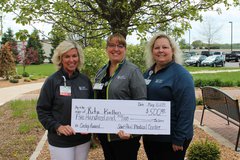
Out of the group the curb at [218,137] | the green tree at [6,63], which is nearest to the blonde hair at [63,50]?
the curb at [218,137]

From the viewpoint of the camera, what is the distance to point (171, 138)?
3426 millimetres

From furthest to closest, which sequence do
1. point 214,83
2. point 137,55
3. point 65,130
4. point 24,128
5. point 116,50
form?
point 214,83
point 24,128
point 137,55
point 116,50
point 65,130

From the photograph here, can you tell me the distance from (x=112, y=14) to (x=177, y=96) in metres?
2.55

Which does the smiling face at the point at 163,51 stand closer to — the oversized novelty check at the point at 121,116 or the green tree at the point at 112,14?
the oversized novelty check at the point at 121,116

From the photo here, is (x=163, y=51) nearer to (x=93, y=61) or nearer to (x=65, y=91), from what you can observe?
(x=65, y=91)

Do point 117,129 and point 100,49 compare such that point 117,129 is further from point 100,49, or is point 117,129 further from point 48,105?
point 100,49

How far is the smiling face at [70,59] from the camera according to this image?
11.7 ft

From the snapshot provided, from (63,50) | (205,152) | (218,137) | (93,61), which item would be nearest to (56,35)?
(93,61)

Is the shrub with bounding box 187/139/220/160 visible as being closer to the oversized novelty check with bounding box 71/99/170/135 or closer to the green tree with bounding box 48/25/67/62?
the oversized novelty check with bounding box 71/99/170/135

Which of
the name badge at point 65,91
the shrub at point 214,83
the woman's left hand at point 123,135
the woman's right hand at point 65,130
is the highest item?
the name badge at point 65,91

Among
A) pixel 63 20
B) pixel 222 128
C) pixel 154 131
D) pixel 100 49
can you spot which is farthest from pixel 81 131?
pixel 222 128

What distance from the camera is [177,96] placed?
131 inches

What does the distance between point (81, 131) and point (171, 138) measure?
855mm

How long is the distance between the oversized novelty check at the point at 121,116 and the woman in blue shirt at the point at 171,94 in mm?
93
